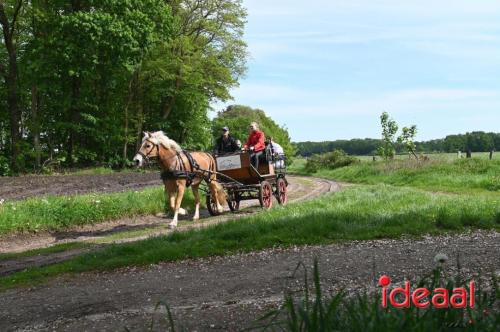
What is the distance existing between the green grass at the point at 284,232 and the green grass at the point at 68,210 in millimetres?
4207

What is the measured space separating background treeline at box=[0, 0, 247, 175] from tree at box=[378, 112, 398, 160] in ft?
39.4

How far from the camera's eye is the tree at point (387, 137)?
3869 centimetres

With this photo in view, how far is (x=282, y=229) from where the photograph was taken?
977 centimetres

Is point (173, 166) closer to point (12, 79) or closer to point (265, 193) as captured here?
point (265, 193)

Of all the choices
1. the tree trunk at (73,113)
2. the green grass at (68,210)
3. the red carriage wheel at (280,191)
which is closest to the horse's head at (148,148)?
the green grass at (68,210)

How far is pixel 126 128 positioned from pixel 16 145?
312 inches

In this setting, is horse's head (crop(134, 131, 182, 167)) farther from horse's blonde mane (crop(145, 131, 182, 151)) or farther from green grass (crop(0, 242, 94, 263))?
green grass (crop(0, 242, 94, 263))

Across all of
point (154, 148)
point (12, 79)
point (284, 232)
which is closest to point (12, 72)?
point (12, 79)

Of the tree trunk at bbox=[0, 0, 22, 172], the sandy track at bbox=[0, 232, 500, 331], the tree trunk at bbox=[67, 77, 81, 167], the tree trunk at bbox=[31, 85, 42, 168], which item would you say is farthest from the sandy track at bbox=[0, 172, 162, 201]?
the tree trunk at bbox=[67, 77, 81, 167]

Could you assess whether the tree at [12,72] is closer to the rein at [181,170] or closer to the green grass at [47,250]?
the rein at [181,170]

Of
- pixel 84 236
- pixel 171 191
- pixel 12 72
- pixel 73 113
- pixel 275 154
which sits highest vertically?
pixel 12 72

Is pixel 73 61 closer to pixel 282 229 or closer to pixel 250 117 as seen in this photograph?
pixel 282 229

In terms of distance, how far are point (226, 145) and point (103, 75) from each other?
17.7 metres

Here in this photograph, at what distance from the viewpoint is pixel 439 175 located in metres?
24.9
